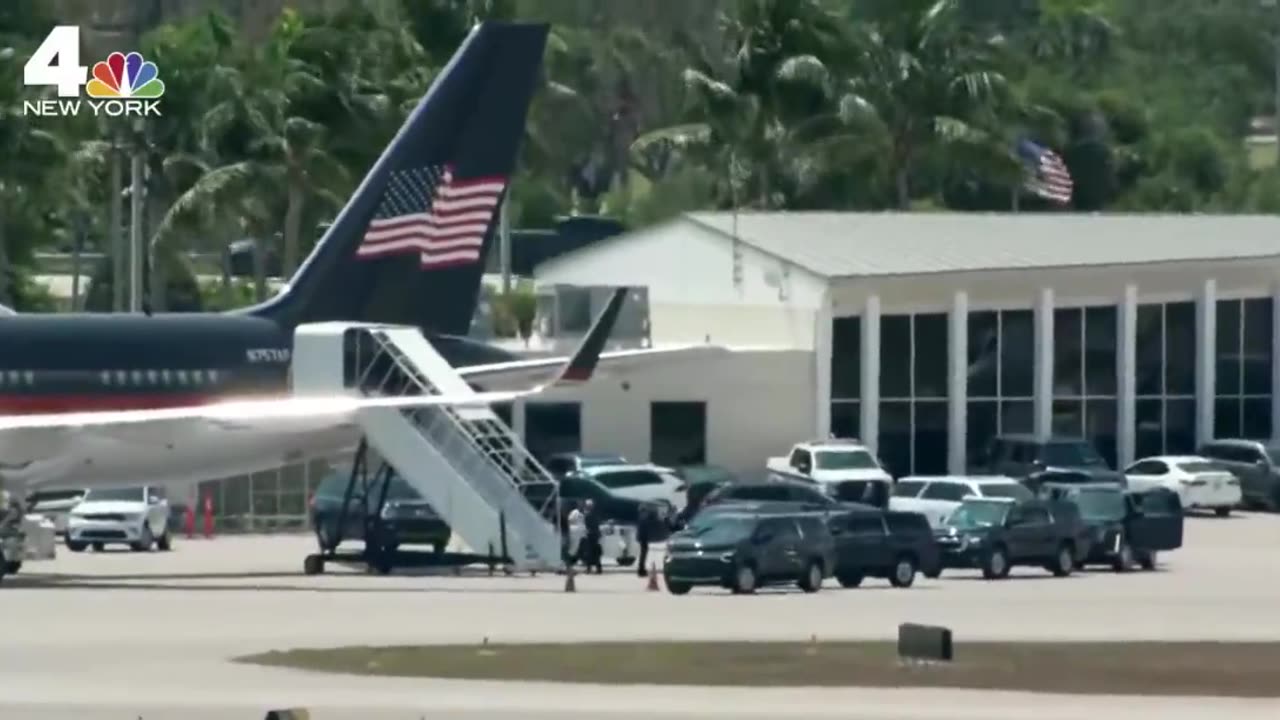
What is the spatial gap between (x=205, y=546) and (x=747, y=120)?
3484cm

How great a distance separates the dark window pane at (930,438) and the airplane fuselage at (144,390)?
27.1 meters

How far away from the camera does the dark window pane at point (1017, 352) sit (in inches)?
3275

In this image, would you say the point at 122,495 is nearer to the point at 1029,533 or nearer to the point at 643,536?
the point at 643,536

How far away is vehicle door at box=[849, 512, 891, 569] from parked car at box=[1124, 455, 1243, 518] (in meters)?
24.3

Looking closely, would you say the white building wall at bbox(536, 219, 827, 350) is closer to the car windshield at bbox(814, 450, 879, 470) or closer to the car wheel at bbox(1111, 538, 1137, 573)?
the car windshield at bbox(814, 450, 879, 470)

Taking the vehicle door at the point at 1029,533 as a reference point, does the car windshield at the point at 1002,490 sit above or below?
above

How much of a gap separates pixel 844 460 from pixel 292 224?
19.9 meters

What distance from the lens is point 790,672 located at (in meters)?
37.0

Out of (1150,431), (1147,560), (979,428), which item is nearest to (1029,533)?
(1147,560)

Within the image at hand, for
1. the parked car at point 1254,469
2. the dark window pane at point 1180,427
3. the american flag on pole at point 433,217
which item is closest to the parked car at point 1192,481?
the parked car at point 1254,469

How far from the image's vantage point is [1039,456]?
78.8m

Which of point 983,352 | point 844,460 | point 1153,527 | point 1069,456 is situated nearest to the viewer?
point 1153,527

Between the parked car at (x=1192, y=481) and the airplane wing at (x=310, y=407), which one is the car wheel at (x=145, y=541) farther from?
the parked car at (x=1192, y=481)

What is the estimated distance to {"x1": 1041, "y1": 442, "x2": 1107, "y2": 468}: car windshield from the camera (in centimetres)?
7856
